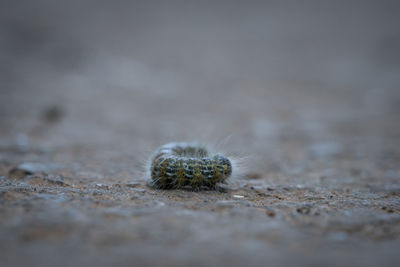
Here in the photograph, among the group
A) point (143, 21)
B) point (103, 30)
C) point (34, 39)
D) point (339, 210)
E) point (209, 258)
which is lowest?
point (209, 258)

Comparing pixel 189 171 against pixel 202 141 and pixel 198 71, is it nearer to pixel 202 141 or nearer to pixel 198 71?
pixel 202 141

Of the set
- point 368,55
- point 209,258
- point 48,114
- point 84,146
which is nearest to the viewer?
point 209,258

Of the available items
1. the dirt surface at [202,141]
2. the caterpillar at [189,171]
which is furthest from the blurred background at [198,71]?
the caterpillar at [189,171]

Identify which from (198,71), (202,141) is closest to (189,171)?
(202,141)

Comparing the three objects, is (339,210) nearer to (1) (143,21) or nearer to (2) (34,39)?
(2) (34,39)

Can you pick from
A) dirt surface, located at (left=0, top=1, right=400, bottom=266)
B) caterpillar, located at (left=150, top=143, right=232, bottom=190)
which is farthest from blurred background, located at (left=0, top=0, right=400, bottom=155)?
caterpillar, located at (left=150, top=143, right=232, bottom=190)

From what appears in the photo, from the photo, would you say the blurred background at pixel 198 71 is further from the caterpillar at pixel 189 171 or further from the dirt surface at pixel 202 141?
the caterpillar at pixel 189 171

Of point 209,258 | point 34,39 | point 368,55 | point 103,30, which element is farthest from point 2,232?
point 103,30

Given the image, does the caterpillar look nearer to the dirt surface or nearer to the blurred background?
the dirt surface
